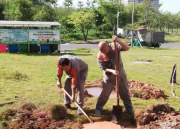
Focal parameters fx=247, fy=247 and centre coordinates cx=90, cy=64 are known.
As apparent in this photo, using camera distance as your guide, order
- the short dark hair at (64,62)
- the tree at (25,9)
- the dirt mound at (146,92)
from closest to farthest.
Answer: the short dark hair at (64,62) → the dirt mound at (146,92) → the tree at (25,9)

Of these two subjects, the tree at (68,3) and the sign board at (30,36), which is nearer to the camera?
the sign board at (30,36)

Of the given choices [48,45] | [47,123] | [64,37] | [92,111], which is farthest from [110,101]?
[64,37]

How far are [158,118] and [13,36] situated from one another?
48.1 feet

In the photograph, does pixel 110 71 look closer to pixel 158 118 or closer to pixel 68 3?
pixel 158 118

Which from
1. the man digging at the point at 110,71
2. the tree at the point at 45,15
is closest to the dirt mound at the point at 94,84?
the man digging at the point at 110,71

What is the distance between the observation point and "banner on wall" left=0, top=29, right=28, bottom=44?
57.6 ft

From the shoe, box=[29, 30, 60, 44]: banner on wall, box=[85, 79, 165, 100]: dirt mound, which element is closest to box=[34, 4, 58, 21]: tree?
box=[29, 30, 60, 44]: banner on wall

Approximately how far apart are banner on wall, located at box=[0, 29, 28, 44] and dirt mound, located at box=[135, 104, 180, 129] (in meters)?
14.2

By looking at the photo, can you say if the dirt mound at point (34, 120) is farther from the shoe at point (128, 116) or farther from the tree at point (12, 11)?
the tree at point (12, 11)

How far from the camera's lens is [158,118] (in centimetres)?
518

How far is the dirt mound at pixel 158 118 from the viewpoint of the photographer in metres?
4.88

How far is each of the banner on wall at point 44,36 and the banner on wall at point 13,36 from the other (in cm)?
42

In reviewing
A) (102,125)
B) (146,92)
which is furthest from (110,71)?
(146,92)

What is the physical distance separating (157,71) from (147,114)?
7.16 meters
